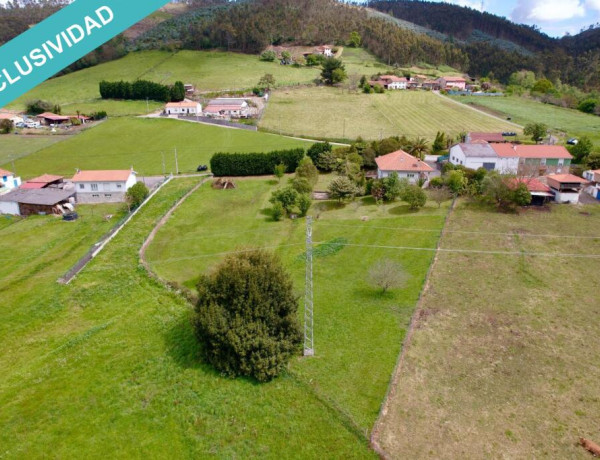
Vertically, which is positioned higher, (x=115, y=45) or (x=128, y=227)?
(x=115, y=45)

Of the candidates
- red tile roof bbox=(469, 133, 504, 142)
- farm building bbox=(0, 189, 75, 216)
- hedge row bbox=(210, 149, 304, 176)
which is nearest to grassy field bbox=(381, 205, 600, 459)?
hedge row bbox=(210, 149, 304, 176)

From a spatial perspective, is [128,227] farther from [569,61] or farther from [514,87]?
[569,61]

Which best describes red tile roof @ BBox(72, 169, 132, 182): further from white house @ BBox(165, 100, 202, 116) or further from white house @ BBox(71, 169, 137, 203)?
white house @ BBox(165, 100, 202, 116)

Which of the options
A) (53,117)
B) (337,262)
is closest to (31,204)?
(337,262)

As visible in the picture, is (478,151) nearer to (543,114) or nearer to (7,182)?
(543,114)

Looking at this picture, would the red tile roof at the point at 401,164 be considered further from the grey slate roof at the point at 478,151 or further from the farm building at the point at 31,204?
the farm building at the point at 31,204

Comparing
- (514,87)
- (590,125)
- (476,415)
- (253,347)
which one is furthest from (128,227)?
(514,87)
